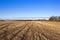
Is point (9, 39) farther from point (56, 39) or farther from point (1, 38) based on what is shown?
point (56, 39)

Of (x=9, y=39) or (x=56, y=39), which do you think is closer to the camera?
(x=9, y=39)

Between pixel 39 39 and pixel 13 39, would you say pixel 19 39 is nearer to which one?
pixel 13 39

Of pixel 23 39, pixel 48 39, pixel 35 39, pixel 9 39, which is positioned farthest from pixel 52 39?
A: pixel 9 39

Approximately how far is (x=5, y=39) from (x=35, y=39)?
115cm

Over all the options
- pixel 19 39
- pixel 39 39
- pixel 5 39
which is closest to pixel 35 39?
pixel 39 39

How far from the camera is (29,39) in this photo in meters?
6.58

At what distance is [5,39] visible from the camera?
6336mm

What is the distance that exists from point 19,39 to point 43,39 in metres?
0.93

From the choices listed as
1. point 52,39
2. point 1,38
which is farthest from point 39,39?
point 1,38

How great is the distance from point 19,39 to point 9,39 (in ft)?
1.24

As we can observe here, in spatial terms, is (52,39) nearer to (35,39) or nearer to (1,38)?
(35,39)

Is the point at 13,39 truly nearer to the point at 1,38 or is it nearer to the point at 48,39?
the point at 1,38

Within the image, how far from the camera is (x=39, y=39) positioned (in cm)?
658

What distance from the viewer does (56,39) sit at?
271 inches
